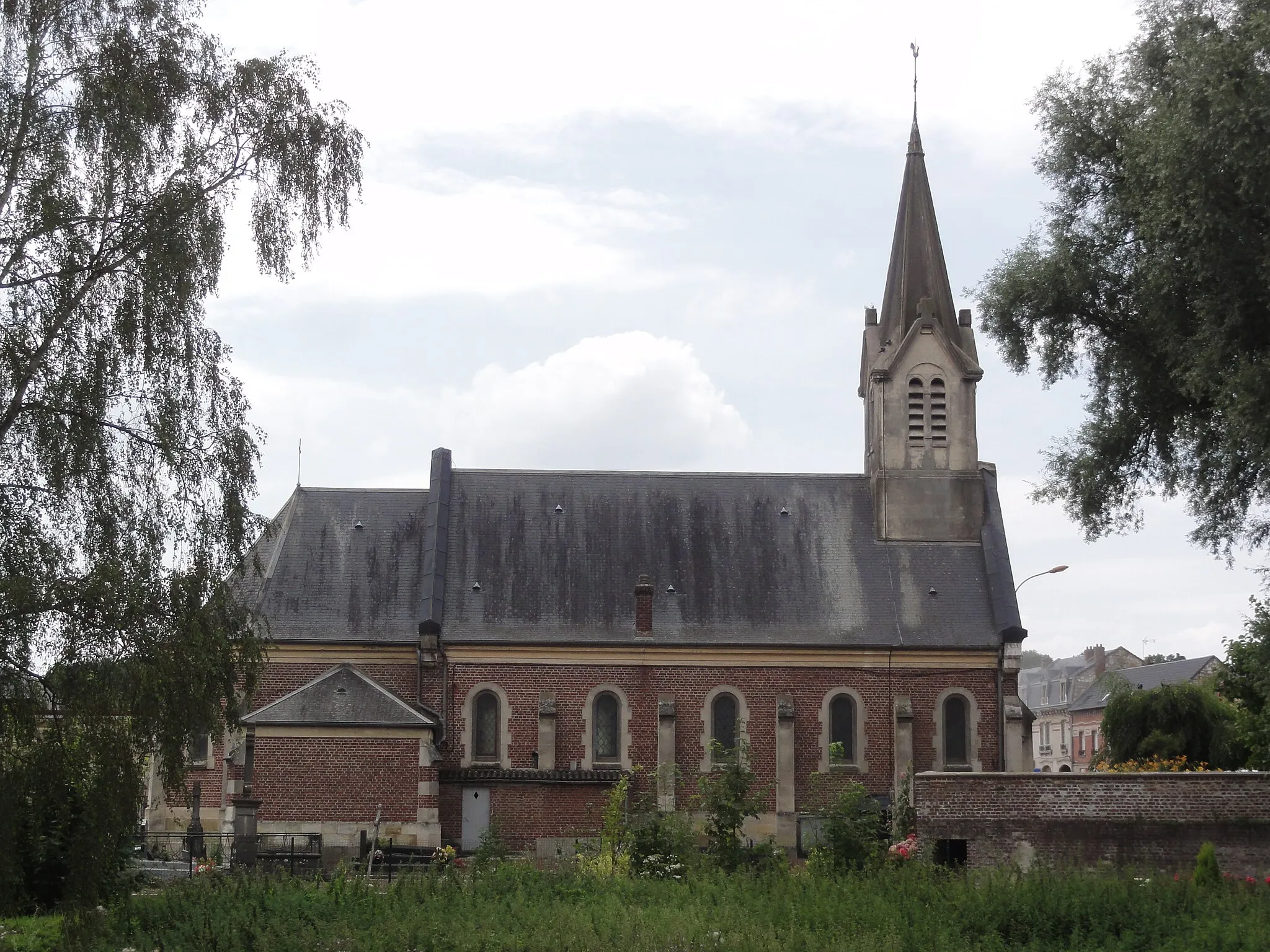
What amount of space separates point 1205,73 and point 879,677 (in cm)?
2082

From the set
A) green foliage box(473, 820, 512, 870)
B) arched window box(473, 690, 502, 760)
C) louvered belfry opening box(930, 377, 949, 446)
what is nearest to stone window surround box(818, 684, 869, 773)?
louvered belfry opening box(930, 377, 949, 446)

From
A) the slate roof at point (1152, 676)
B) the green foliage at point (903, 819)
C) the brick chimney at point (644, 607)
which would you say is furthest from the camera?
the slate roof at point (1152, 676)

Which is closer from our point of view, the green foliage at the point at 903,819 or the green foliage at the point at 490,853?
the green foliage at the point at 490,853

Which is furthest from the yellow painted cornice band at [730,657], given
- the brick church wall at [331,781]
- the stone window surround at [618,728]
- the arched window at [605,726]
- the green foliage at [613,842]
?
the brick church wall at [331,781]

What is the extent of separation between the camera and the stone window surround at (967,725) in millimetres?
39062

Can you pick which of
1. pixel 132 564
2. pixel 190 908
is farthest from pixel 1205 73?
pixel 190 908

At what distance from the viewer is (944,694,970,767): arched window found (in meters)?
39.3

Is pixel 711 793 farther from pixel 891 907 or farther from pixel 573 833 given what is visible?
pixel 573 833

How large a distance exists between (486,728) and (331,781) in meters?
4.96

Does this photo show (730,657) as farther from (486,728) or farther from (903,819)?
(903,819)

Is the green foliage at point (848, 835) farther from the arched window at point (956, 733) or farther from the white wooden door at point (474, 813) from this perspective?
the arched window at point (956, 733)

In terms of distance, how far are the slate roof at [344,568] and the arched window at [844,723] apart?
11.2 m

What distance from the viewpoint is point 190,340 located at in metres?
17.8

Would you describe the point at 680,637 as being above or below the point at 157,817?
above
